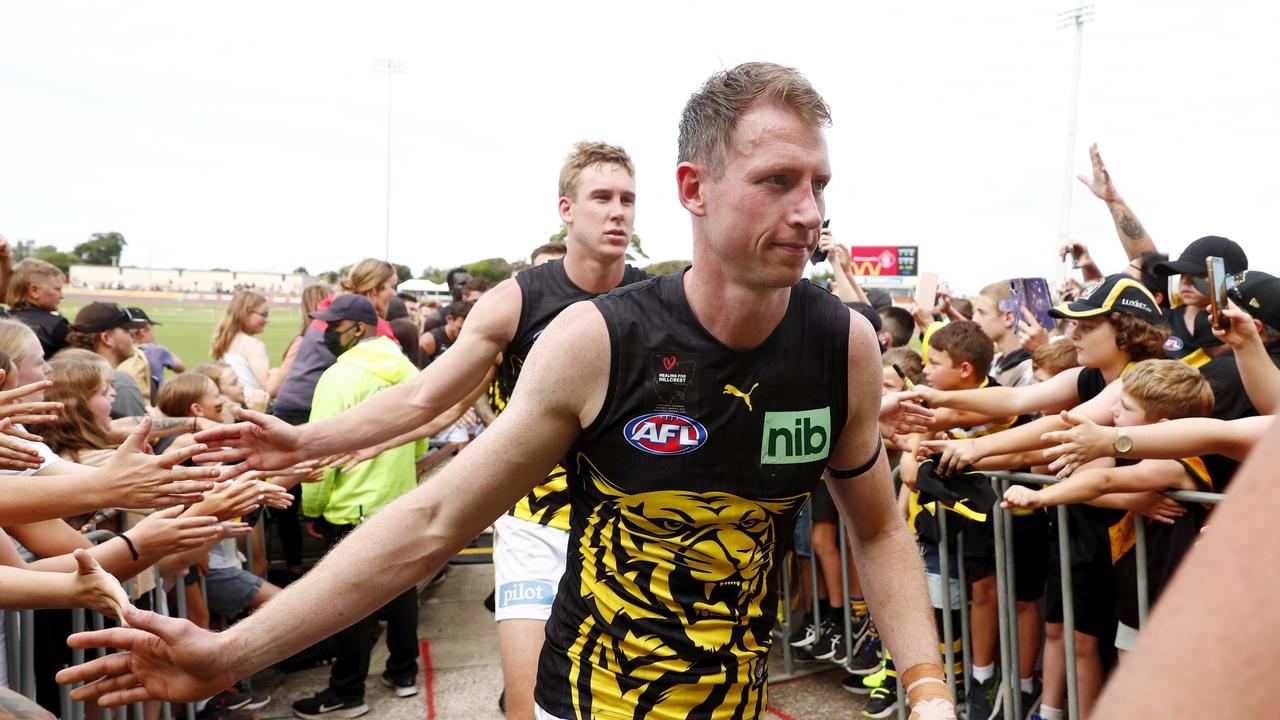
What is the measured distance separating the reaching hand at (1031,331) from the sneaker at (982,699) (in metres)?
2.53

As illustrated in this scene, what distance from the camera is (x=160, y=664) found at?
172 cm

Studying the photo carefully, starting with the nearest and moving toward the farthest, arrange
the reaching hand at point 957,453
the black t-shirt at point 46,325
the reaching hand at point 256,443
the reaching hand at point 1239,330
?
the reaching hand at point 256,443, the reaching hand at point 1239,330, the reaching hand at point 957,453, the black t-shirt at point 46,325

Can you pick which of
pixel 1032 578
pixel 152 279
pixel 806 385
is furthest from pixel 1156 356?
pixel 152 279

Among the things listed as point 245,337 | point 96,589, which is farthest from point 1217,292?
point 245,337

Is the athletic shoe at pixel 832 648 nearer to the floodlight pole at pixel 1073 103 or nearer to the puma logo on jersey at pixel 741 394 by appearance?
the puma logo on jersey at pixel 741 394

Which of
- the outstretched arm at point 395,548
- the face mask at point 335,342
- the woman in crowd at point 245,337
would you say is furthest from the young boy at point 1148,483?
the woman in crowd at point 245,337

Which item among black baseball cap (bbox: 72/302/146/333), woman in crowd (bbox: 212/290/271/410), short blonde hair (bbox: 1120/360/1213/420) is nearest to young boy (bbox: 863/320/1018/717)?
short blonde hair (bbox: 1120/360/1213/420)

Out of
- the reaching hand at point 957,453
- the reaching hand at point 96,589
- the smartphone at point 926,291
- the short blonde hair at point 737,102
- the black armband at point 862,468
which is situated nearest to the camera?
the short blonde hair at point 737,102

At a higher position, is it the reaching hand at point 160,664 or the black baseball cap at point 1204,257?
the black baseball cap at point 1204,257

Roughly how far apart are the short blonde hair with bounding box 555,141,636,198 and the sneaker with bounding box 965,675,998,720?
10.6ft

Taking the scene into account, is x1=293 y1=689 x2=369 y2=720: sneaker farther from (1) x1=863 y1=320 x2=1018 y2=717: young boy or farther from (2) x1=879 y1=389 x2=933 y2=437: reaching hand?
Result: (2) x1=879 y1=389 x2=933 y2=437: reaching hand

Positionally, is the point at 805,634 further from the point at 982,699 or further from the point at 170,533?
the point at 170,533

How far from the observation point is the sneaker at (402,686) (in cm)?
564

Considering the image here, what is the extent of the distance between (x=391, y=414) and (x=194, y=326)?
53672 mm
